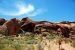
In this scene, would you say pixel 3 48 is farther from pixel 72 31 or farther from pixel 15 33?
pixel 72 31

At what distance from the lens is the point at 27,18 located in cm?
6538

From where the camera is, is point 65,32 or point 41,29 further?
point 41,29

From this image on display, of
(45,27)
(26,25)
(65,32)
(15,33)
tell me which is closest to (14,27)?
(15,33)

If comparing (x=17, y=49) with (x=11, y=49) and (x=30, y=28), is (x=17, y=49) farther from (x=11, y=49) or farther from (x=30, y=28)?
(x=30, y=28)

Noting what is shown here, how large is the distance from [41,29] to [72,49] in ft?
146

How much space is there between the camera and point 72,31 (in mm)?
67625

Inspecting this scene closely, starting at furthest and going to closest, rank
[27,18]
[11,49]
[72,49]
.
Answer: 1. [27,18]
2. [72,49]
3. [11,49]

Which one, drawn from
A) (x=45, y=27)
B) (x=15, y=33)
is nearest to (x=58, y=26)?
(x=45, y=27)

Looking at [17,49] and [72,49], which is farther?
[72,49]

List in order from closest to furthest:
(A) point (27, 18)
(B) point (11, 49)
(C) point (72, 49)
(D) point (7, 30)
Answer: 1. (B) point (11, 49)
2. (C) point (72, 49)
3. (D) point (7, 30)
4. (A) point (27, 18)

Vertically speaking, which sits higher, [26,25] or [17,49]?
[26,25]

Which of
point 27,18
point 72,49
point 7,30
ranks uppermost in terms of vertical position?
point 27,18

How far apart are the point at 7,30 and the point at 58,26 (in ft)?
98.6

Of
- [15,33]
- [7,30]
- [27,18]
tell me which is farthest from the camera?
[27,18]
